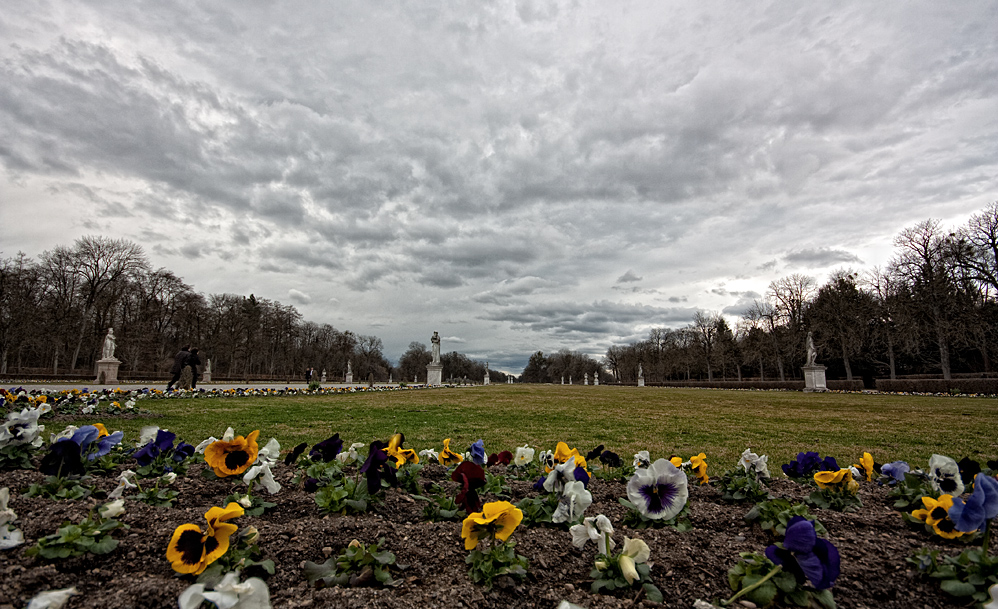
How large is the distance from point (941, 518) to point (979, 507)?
42 centimetres

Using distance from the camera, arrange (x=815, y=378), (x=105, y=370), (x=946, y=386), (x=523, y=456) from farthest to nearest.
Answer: (x=815, y=378), (x=946, y=386), (x=105, y=370), (x=523, y=456)

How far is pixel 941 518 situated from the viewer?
2.20 meters

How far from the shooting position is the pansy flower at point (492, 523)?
1.82 meters

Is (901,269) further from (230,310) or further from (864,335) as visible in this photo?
(230,310)

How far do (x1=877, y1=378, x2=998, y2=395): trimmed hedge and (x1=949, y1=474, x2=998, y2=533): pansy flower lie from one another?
3261 centimetres

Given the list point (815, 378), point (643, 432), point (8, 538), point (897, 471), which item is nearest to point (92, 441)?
point (8, 538)

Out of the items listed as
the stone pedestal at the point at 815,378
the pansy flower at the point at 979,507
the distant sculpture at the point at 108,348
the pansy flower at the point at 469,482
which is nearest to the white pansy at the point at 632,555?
the pansy flower at the point at 469,482

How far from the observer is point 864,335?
37.9 metres

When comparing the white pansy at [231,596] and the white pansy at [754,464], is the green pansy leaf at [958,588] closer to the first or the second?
the white pansy at [754,464]

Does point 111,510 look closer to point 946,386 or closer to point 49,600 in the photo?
point 49,600

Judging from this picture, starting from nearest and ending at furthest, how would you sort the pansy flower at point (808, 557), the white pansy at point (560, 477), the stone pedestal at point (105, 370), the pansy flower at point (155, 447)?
the pansy flower at point (808, 557), the white pansy at point (560, 477), the pansy flower at point (155, 447), the stone pedestal at point (105, 370)

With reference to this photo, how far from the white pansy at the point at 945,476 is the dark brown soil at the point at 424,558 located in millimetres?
285

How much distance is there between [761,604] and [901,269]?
42.5m

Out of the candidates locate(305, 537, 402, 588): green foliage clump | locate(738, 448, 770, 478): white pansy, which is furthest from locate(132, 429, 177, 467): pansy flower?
locate(738, 448, 770, 478): white pansy
